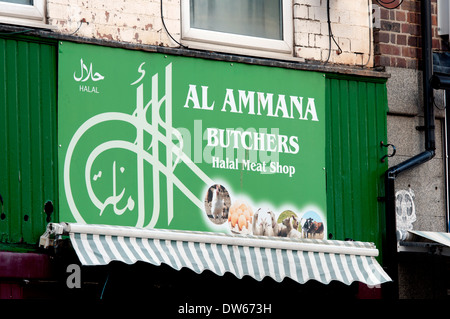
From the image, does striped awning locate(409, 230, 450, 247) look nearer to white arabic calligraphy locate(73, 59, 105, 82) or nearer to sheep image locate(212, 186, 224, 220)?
sheep image locate(212, 186, 224, 220)

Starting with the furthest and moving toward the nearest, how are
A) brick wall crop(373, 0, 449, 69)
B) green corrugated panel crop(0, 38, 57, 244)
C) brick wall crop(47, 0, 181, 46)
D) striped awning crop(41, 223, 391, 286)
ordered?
brick wall crop(373, 0, 449, 69) < brick wall crop(47, 0, 181, 46) < green corrugated panel crop(0, 38, 57, 244) < striped awning crop(41, 223, 391, 286)

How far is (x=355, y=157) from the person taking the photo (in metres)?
11.9

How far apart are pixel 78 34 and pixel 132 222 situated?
6.32 ft

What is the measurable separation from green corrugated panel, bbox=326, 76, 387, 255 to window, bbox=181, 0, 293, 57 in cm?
75

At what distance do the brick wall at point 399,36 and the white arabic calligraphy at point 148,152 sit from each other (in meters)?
2.78

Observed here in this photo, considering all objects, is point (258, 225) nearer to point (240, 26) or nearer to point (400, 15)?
point (240, 26)

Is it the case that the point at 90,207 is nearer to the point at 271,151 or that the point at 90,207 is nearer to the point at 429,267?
the point at 271,151

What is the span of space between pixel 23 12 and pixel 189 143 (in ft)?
6.90

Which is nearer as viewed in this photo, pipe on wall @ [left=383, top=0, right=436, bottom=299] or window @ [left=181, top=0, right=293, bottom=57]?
window @ [left=181, top=0, right=293, bottom=57]

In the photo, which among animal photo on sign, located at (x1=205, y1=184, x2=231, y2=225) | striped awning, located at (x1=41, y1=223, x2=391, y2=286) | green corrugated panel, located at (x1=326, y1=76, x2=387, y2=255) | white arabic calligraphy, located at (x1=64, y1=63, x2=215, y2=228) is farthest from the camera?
green corrugated panel, located at (x1=326, y1=76, x2=387, y2=255)

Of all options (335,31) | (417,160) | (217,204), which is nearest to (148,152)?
(217,204)

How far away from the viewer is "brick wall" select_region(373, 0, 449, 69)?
1236cm

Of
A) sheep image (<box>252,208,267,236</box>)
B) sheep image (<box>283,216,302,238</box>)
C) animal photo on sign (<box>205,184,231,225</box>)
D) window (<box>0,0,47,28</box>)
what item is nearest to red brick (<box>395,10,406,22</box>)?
sheep image (<box>283,216,302,238</box>)
